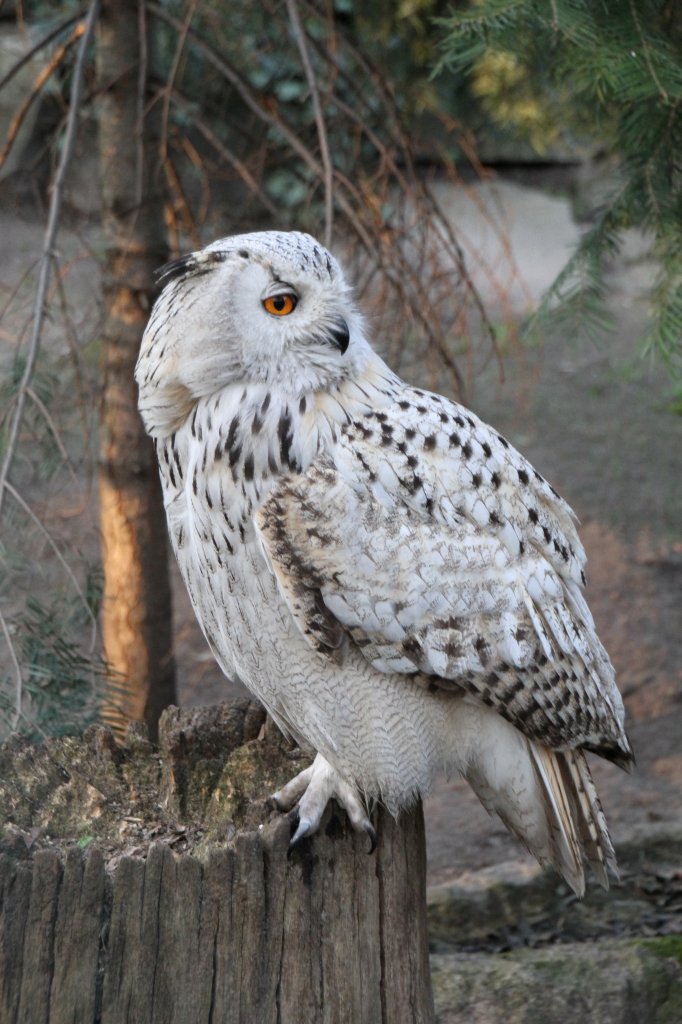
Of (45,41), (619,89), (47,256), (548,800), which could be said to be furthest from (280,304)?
(45,41)

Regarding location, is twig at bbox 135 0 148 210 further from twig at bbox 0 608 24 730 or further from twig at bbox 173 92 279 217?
twig at bbox 0 608 24 730

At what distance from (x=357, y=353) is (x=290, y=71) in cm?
305

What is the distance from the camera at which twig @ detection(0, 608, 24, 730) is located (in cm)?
276

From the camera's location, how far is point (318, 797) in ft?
8.44

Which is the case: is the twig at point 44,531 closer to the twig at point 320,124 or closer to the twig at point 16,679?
→ the twig at point 16,679

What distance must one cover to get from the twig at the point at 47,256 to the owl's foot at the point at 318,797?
1090 mm

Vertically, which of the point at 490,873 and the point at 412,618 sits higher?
the point at 412,618

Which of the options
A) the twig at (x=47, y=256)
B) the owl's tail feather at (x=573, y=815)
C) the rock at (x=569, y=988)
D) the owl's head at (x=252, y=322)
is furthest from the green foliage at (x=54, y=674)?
the rock at (x=569, y=988)

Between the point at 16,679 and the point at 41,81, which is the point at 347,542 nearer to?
the point at 16,679

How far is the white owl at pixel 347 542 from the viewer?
2.50m

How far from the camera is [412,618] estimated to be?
2.51 meters

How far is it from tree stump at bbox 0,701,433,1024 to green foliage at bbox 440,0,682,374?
1.48 metres

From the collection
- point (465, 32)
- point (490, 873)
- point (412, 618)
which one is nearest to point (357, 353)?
point (412, 618)

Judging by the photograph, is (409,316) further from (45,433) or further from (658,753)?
(658,753)
